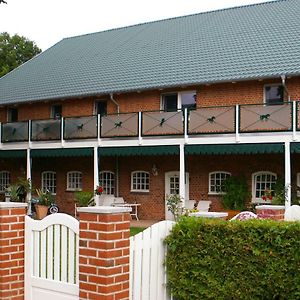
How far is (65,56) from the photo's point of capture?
33.3 m

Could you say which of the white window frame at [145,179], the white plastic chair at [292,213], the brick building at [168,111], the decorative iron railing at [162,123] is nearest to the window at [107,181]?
the brick building at [168,111]

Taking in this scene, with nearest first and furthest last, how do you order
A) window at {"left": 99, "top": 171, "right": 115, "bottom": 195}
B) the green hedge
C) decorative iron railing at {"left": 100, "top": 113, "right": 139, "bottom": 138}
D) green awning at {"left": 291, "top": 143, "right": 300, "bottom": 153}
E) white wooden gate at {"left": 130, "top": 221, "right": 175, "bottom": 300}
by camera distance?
the green hedge
white wooden gate at {"left": 130, "top": 221, "right": 175, "bottom": 300}
green awning at {"left": 291, "top": 143, "right": 300, "bottom": 153}
decorative iron railing at {"left": 100, "top": 113, "right": 139, "bottom": 138}
window at {"left": 99, "top": 171, "right": 115, "bottom": 195}

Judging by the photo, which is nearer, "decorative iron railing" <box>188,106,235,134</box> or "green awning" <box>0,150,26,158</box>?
"decorative iron railing" <box>188,106,235,134</box>

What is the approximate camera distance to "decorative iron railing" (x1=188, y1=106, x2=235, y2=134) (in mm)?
20438

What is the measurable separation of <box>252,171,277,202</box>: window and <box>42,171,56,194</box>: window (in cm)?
1116

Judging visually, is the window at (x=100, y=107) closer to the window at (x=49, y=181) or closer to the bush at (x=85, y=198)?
the window at (x=49, y=181)

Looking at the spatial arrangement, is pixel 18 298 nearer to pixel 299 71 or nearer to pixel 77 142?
pixel 299 71

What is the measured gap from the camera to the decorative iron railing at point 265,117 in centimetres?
1934

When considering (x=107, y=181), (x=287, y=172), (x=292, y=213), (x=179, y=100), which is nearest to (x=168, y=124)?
(x=179, y=100)

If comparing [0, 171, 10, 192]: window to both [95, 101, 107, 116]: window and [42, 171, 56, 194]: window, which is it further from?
[95, 101, 107, 116]: window

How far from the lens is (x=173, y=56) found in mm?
26312

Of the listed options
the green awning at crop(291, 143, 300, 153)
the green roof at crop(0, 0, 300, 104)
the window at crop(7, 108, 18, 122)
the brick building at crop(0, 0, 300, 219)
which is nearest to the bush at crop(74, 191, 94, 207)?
the brick building at crop(0, 0, 300, 219)

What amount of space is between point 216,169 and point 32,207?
862 cm

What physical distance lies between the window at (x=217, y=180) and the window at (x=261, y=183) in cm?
121
